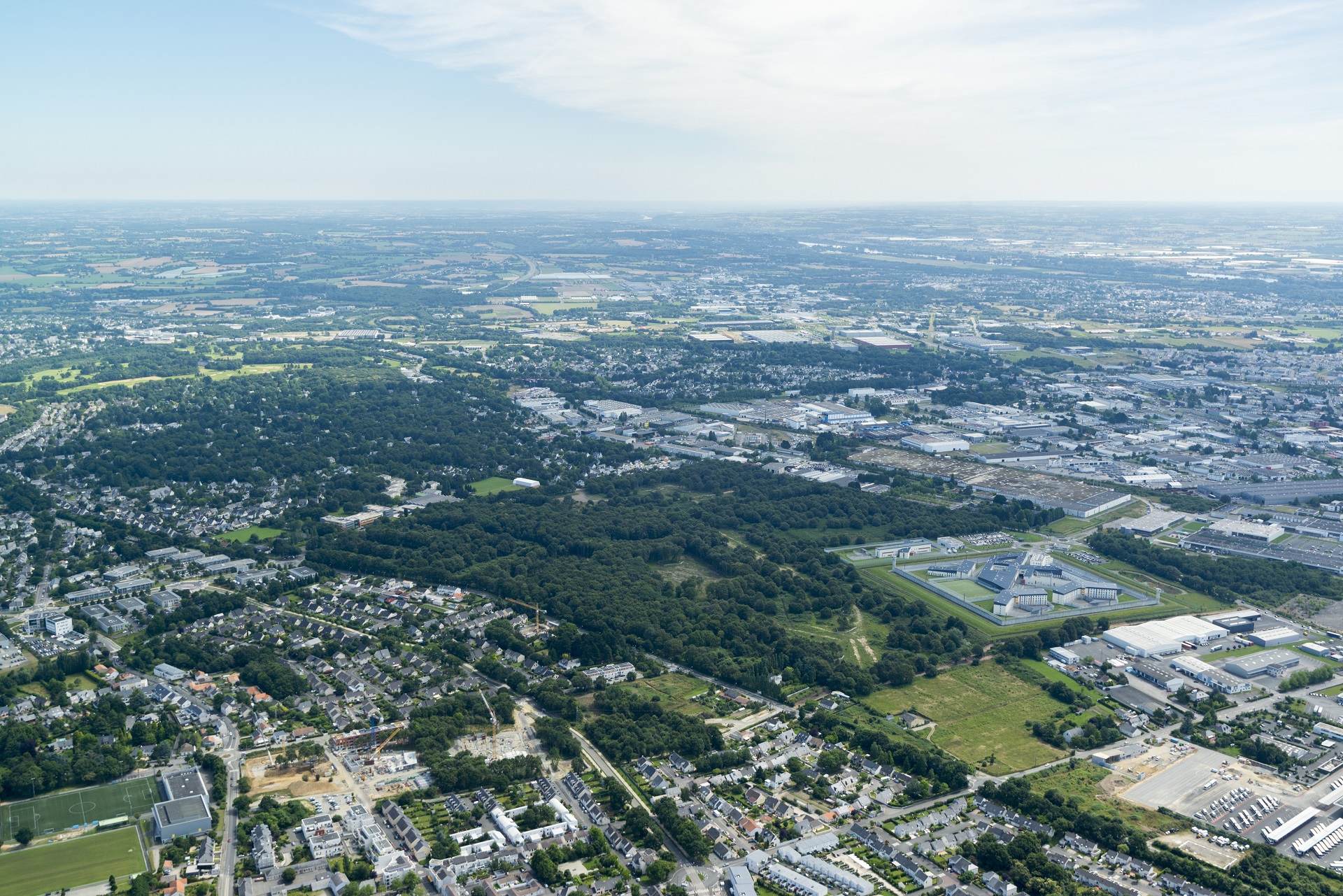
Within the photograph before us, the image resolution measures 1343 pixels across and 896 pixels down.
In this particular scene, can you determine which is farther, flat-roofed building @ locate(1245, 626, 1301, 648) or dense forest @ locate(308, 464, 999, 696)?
flat-roofed building @ locate(1245, 626, 1301, 648)

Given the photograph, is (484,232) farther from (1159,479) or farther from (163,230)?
(1159,479)

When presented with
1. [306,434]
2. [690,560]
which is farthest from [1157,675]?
[306,434]

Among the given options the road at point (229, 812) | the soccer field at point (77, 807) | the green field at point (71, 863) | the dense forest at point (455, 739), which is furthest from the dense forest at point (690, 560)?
the green field at point (71, 863)

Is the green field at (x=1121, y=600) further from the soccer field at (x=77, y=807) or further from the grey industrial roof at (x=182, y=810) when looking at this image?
the soccer field at (x=77, y=807)

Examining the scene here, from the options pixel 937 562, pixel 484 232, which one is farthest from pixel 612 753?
pixel 484 232

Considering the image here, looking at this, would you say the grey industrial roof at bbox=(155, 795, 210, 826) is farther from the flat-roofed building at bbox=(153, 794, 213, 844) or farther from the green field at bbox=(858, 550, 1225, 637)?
the green field at bbox=(858, 550, 1225, 637)

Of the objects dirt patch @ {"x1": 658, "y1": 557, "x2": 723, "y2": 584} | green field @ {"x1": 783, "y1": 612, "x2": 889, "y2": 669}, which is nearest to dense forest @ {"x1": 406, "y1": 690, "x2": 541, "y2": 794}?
green field @ {"x1": 783, "y1": 612, "x2": 889, "y2": 669}
